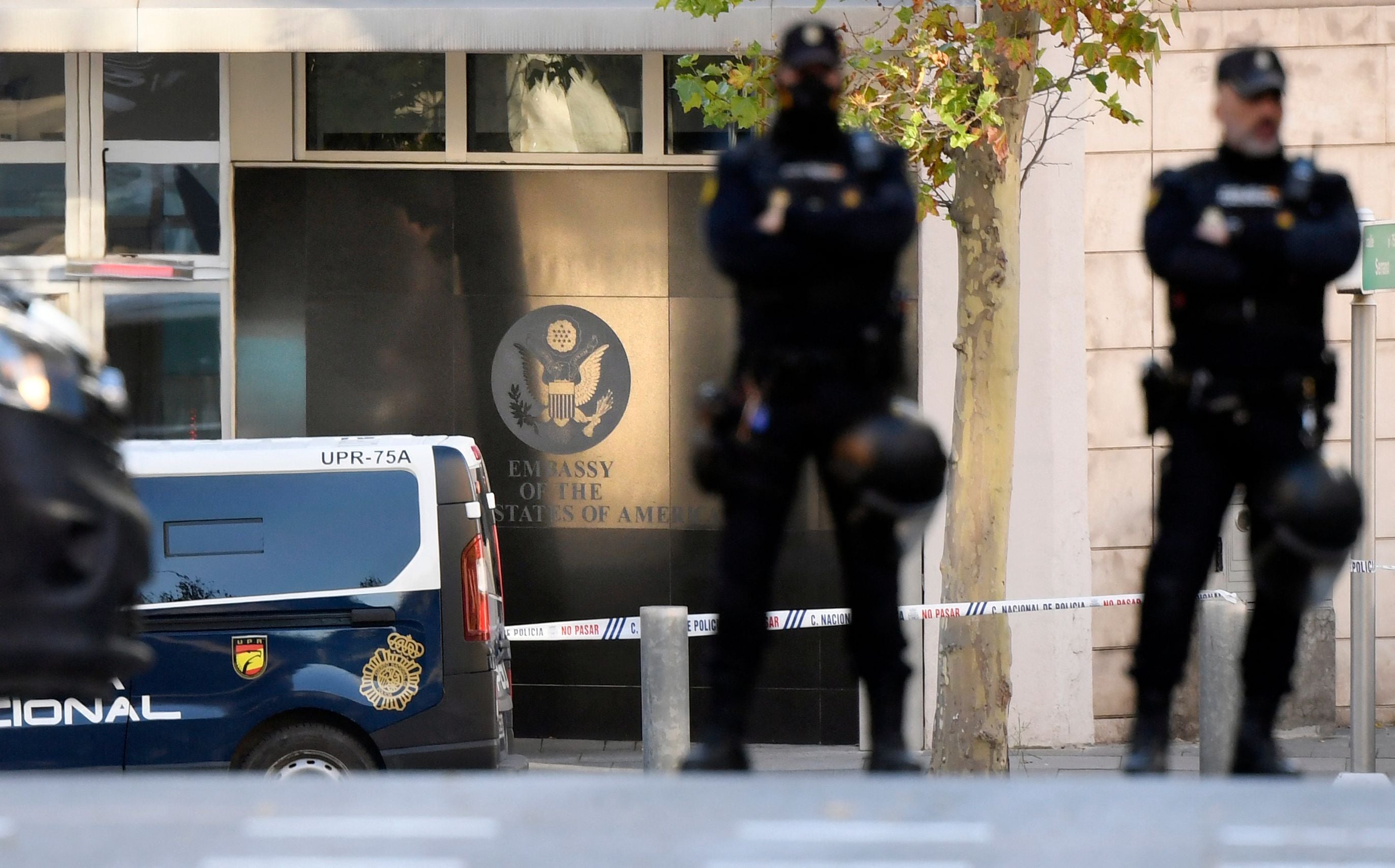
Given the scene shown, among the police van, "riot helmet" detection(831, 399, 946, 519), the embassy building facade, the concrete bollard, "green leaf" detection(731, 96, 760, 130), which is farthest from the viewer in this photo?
the embassy building facade

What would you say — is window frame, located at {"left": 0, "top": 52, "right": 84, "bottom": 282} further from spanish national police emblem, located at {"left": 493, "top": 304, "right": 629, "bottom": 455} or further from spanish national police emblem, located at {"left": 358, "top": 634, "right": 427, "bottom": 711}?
spanish national police emblem, located at {"left": 358, "top": 634, "right": 427, "bottom": 711}

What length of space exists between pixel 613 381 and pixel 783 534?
7939mm

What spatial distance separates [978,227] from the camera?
8.43 meters

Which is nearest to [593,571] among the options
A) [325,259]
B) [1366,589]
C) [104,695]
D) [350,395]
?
[350,395]

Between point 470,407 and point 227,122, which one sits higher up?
point 227,122

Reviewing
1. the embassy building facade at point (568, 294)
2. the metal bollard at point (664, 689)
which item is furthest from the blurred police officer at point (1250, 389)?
the embassy building facade at point (568, 294)

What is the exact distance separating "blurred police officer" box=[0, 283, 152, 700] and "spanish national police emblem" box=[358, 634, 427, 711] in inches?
147

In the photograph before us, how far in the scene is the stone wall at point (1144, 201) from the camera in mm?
11484

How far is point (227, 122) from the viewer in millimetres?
11586

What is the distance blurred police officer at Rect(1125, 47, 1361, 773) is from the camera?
3881 millimetres

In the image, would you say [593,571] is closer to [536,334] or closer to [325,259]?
[536,334]

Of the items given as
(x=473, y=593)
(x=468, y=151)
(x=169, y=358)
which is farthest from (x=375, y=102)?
(x=473, y=593)

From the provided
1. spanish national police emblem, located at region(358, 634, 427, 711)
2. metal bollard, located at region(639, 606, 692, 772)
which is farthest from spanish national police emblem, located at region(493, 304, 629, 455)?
metal bollard, located at region(639, 606, 692, 772)

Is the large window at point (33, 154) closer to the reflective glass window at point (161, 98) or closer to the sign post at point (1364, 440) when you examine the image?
the reflective glass window at point (161, 98)
